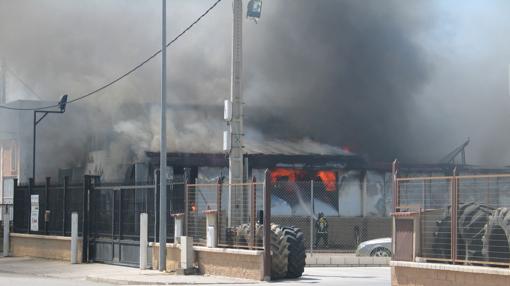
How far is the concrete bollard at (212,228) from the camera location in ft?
56.7

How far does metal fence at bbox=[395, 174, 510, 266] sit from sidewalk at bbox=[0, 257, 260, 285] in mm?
4189

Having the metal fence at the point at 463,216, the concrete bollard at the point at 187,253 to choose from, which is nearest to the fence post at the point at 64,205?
the concrete bollard at the point at 187,253

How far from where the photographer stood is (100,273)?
18812mm

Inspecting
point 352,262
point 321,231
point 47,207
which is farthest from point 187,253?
point 321,231

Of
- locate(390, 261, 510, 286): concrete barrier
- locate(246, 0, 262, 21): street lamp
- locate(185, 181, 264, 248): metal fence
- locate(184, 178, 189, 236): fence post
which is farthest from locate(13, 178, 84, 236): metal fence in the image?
locate(390, 261, 510, 286): concrete barrier

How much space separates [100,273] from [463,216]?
9406mm

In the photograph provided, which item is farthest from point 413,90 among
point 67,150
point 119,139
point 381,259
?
point 381,259

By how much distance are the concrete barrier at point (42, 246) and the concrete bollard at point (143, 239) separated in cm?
358

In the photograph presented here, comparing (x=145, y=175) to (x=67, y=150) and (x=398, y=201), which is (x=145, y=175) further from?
(x=398, y=201)

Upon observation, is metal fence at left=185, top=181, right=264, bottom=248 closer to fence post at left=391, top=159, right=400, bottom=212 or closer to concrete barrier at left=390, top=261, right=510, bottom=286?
fence post at left=391, top=159, right=400, bottom=212

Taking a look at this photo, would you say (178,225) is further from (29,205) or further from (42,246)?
(29,205)

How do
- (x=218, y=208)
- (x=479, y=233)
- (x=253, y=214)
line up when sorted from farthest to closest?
(x=218, y=208) < (x=253, y=214) < (x=479, y=233)

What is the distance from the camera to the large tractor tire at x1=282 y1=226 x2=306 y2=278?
1636cm

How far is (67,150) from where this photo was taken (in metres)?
41.5
